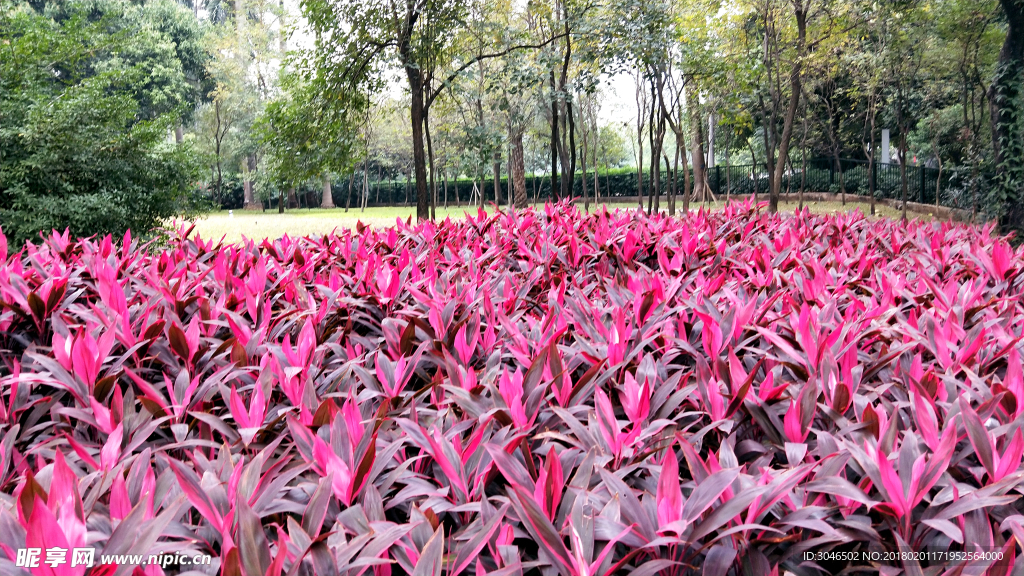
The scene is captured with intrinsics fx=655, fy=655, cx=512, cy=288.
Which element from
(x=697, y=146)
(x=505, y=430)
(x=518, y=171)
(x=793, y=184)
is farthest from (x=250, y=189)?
(x=505, y=430)

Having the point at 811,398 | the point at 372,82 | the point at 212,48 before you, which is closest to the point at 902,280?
the point at 811,398

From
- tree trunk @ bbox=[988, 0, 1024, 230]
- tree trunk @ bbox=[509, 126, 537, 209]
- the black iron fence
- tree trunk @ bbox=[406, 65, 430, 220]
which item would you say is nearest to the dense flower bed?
tree trunk @ bbox=[406, 65, 430, 220]

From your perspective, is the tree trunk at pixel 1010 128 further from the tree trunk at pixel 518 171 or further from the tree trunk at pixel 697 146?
the tree trunk at pixel 518 171

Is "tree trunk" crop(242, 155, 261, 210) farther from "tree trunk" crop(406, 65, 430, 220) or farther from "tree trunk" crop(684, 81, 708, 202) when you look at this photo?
"tree trunk" crop(406, 65, 430, 220)

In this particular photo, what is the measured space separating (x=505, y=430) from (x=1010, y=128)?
12.0 metres

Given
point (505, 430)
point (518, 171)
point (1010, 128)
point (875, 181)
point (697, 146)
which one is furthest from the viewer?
point (697, 146)

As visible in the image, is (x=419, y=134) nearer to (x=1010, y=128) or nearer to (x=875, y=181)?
(x=1010, y=128)

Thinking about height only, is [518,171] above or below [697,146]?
below

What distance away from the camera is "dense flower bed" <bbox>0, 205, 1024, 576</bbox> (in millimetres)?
968

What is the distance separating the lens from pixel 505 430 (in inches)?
48.8

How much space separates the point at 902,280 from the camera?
8.61ft

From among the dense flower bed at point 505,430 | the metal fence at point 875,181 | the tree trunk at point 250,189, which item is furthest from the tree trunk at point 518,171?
the tree trunk at point 250,189

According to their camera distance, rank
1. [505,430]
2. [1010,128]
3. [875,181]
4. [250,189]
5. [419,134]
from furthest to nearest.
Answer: [250,189] < [875,181] < [419,134] < [1010,128] < [505,430]

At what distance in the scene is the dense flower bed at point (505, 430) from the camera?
3.18 ft
